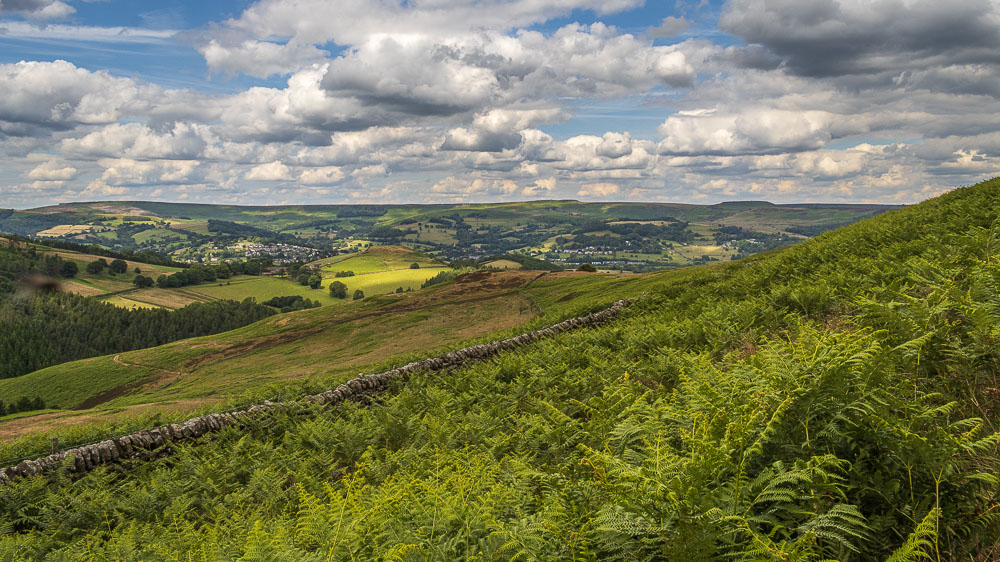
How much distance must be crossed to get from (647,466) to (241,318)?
170m

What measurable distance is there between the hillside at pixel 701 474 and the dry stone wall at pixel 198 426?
106 centimetres

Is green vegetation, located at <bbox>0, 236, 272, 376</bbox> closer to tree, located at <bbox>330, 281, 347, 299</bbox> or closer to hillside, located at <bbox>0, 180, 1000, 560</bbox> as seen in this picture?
tree, located at <bbox>330, 281, 347, 299</bbox>

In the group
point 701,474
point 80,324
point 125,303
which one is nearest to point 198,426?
point 701,474

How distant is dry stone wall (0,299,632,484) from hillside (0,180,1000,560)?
106cm

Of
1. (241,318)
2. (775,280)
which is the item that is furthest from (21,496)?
(241,318)

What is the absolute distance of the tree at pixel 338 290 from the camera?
183500 mm

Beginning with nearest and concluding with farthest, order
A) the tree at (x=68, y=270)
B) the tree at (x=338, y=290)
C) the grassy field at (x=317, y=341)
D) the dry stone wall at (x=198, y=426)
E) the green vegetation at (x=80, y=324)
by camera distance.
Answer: the dry stone wall at (x=198, y=426) < the grassy field at (x=317, y=341) < the green vegetation at (x=80, y=324) < the tree at (x=338, y=290) < the tree at (x=68, y=270)

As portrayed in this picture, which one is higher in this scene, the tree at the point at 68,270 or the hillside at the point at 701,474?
the hillside at the point at 701,474

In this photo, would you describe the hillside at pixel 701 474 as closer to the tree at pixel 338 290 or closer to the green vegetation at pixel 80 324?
the green vegetation at pixel 80 324

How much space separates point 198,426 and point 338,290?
178 m

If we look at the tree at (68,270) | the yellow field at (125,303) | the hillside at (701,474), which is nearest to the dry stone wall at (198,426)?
the hillside at (701,474)

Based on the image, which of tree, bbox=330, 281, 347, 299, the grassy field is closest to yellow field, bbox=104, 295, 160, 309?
tree, bbox=330, 281, 347, 299

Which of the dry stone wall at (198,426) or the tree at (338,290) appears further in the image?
the tree at (338,290)

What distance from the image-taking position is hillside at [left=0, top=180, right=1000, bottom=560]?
354 cm
